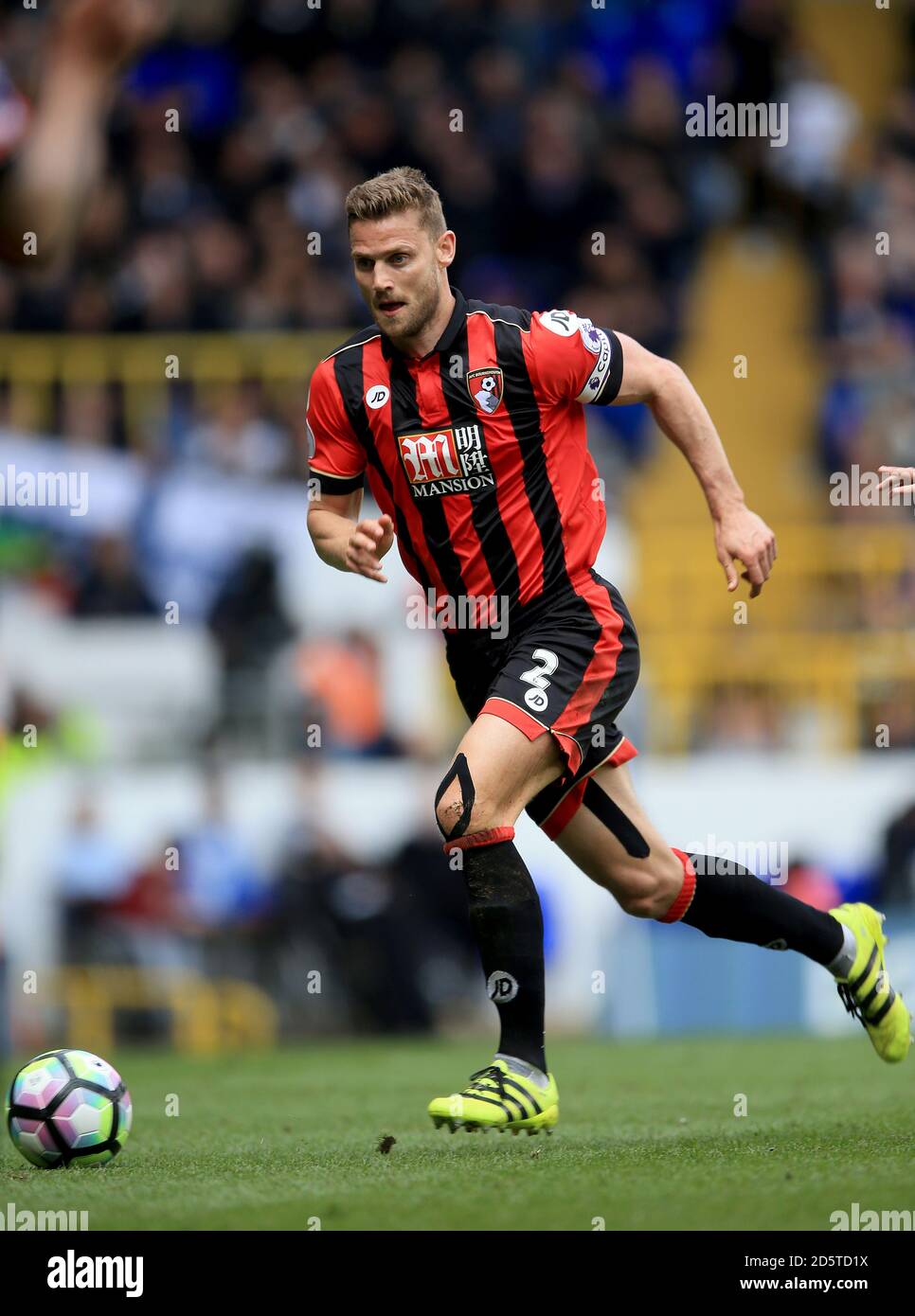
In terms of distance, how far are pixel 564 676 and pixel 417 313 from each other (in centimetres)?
116

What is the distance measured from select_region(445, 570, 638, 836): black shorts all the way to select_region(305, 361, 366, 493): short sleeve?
23.0 inches

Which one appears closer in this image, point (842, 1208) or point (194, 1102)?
point (842, 1208)

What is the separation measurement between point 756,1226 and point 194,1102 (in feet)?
12.9

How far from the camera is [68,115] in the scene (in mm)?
2641

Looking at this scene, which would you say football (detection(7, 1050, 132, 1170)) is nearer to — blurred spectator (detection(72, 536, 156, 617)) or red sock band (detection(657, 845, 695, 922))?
red sock band (detection(657, 845, 695, 922))

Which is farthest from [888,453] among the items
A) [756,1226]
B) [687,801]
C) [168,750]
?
[756,1226]

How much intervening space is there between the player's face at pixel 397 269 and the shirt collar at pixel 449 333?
0.33 feet

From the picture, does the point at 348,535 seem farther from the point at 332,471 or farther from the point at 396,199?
the point at 396,199

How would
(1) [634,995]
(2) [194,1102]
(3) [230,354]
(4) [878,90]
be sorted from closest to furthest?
(2) [194,1102] < (1) [634,995] < (3) [230,354] < (4) [878,90]

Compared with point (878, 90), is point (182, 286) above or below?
below

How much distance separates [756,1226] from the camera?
4211mm
